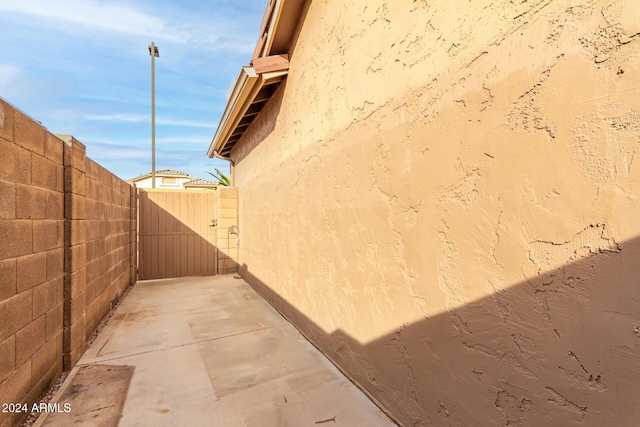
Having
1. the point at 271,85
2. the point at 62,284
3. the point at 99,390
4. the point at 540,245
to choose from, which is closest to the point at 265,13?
the point at 271,85

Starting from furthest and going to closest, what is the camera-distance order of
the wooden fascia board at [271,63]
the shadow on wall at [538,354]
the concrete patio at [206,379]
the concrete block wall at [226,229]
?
1. the concrete block wall at [226,229]
2. the wooden fascia board at [271,63]
3. the concrete patio at [206,379]
4. the shadow on wall at [538,354]

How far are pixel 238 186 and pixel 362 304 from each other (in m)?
6.79

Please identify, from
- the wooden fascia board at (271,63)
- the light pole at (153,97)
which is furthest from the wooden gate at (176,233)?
the light pole at (153,97)

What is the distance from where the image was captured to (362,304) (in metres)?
2.88

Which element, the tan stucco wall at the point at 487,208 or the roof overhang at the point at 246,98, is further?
the roof overhang at the point at 246,98

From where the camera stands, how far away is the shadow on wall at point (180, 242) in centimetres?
807

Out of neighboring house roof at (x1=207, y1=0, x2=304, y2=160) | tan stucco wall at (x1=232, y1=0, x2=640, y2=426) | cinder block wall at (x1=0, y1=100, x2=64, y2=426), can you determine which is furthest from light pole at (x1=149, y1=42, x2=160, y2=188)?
tan stucco wall at (x1=232, y1=0, x2=640, y2=426)

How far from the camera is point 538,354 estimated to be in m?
1.45

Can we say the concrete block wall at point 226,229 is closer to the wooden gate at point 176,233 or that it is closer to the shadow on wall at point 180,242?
the shadow on wall at point 180,242

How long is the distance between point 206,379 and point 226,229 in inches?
234

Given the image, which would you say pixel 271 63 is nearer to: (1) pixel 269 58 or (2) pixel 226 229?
(1) pixel 269 58

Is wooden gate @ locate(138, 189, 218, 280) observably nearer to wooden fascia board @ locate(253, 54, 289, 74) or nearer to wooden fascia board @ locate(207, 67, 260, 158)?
wooden fascia board @ locate(207, 67, 260, 158)

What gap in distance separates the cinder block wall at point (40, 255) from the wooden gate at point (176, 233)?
4.17 meters

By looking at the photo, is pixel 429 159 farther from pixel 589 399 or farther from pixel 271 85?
pixel 271 85
